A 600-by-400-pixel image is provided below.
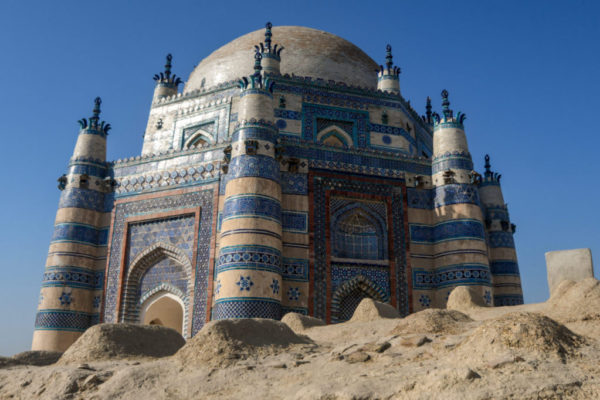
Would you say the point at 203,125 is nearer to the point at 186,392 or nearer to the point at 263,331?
the point at 263,331

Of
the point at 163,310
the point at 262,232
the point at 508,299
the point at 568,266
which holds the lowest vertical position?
the point at 568,266

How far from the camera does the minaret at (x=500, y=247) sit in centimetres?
1562

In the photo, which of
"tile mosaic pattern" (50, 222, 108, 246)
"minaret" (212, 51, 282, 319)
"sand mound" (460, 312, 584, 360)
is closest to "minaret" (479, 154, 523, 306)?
"minaret" (212, 51, 282, 319)

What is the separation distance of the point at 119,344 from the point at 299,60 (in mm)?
13405

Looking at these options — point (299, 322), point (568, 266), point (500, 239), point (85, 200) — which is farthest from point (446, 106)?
point (85, 200)

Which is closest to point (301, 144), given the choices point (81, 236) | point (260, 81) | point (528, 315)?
point (260, 81)

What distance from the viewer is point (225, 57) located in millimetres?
19875

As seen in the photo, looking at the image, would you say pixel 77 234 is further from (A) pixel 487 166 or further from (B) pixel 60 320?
(A) pixel 487 166

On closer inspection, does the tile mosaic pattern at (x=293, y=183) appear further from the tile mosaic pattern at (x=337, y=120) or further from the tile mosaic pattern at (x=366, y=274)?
the tile mosaic pattern at (x=337, y=120)

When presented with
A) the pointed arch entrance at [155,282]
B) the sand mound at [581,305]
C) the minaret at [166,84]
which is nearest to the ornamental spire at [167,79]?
the minaret at [166,84]

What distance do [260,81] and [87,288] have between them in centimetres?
649

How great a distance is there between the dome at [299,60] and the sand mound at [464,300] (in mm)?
9388

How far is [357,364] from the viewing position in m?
5.36

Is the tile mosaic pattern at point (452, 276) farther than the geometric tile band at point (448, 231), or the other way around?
the geometric tile band at point (448, 231)
